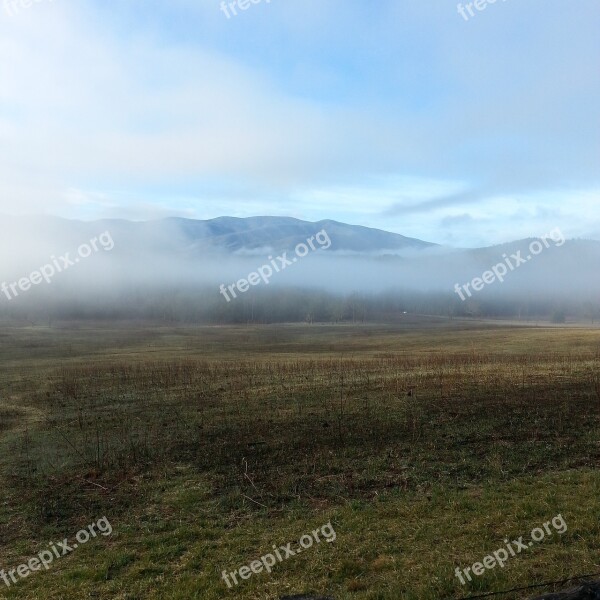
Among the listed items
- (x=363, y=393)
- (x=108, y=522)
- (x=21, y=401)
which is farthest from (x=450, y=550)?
(x=21, y=401)

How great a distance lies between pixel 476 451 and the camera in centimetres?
1447

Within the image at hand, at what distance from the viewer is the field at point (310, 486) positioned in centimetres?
806

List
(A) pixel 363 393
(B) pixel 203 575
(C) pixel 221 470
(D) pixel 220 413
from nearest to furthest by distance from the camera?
(B) pixel 203 575
(C) pixel 221 470
(D) pixel 220 413
(A) pixel 363 393

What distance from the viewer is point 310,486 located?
41.0ft

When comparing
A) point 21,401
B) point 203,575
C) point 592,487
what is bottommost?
point 592,487

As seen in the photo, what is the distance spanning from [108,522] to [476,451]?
10140 mm

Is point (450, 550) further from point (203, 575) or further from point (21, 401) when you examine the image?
point (21, 401)

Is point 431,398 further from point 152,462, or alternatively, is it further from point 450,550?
point 450,550

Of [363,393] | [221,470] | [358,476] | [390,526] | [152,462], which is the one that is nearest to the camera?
[390,526]

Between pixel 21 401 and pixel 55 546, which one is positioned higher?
pixel 21 401

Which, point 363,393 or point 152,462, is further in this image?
point 363,393

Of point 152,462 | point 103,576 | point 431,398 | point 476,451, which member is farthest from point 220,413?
point 103,576

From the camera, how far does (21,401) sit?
90.5ft

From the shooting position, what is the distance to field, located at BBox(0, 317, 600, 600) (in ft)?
26.5
